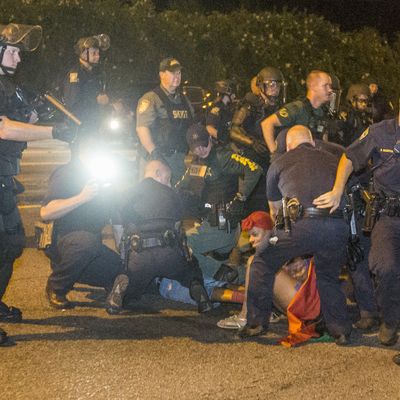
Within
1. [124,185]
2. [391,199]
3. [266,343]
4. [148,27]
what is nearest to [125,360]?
[266,343]

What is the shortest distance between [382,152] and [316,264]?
0.86m

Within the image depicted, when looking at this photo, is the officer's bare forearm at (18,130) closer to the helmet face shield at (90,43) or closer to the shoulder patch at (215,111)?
the helmet face shield at (90,43)

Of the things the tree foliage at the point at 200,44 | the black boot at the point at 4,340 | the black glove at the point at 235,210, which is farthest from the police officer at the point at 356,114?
the tree foliage at the point at 200,44

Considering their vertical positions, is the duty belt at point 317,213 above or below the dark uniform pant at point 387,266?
above

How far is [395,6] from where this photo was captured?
40.9 m

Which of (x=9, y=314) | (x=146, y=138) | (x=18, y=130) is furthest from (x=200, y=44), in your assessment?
(x=18, y=130)

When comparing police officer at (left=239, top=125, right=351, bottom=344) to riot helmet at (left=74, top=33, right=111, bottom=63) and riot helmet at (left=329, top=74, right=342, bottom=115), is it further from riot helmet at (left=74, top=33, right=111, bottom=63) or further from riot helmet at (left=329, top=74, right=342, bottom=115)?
riot helmet at (left=74, top=33, right=111, bottom=63)

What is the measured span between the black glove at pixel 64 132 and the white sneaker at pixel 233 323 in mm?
1687

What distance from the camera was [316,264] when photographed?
6.55m

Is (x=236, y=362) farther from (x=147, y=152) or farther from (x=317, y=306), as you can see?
(x=147, y=152)

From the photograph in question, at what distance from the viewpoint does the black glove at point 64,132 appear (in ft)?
21.8

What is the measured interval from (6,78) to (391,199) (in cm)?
273

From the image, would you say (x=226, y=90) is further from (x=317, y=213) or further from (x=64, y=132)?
(x=317, y=213)

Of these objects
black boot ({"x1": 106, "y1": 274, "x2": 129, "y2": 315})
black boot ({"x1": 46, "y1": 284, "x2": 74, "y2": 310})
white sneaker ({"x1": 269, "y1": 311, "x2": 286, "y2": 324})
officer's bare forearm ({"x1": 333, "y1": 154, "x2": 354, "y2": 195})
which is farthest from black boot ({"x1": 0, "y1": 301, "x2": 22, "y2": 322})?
officer's bare forearm ({"x1": 333, "y1": 154, "x2": 354, "y2": 195})
